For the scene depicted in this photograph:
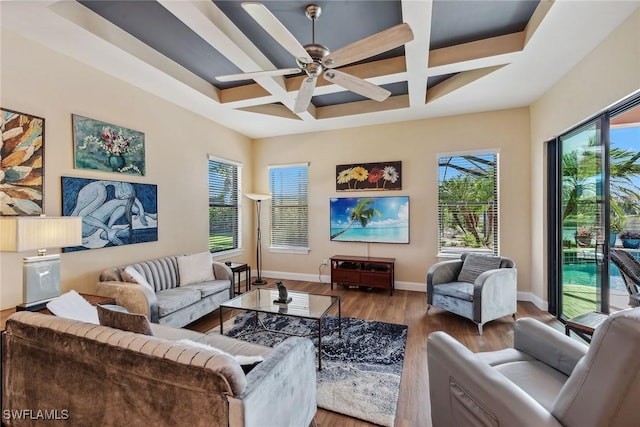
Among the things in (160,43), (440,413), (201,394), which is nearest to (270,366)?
(201,394)

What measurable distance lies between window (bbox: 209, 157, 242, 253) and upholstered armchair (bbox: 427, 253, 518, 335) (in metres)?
3.38

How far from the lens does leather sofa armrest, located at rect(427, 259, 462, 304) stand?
3566 millimetres

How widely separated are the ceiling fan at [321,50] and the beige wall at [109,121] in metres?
1.67

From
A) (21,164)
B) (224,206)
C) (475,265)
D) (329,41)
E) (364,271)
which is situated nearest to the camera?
(21,164)

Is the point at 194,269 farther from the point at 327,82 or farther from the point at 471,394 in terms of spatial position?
the point at 471,394

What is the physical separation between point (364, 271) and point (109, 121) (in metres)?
3.88

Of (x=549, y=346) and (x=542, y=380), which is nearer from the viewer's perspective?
(x=542, y=380)

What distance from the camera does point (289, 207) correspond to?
5.49 m

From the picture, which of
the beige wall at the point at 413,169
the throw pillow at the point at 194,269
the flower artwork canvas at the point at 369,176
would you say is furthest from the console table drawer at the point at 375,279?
the throw pillow at the point at 194,269

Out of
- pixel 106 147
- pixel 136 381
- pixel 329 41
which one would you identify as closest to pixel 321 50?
pixel 329 41

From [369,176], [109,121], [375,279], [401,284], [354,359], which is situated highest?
[109,121]

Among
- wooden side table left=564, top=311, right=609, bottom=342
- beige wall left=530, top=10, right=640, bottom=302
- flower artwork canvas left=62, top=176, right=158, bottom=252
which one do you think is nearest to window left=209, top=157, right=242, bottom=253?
flower artwork canvas left=62, top=176, right=158, bottom=252

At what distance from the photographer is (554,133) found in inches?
133
